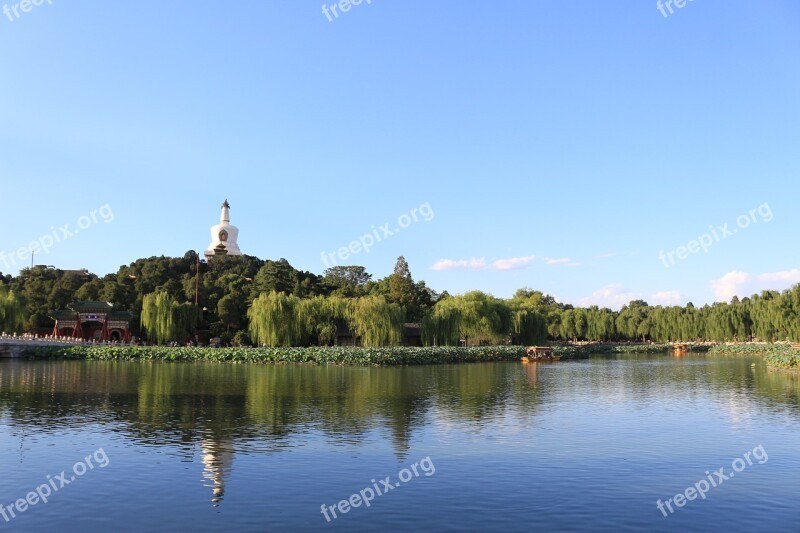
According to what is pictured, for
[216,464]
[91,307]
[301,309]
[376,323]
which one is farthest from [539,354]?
[216,464]

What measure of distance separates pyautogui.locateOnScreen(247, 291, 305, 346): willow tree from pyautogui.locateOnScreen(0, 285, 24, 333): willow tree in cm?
1747

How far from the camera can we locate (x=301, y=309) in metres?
49.0

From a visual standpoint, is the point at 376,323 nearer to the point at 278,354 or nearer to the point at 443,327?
the point at 443,327

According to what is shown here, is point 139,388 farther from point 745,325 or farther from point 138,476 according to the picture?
point 745,325

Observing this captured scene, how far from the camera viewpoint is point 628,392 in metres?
27.1

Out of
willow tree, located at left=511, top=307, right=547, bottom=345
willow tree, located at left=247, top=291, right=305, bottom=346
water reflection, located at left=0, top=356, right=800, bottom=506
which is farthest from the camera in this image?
willow tree, located at left=511, top=307, right=547, bottom=345

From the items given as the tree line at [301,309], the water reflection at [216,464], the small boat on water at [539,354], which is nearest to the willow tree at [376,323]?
the tree line at [301,309]

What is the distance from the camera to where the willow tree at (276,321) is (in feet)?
156

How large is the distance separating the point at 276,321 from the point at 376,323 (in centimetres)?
702

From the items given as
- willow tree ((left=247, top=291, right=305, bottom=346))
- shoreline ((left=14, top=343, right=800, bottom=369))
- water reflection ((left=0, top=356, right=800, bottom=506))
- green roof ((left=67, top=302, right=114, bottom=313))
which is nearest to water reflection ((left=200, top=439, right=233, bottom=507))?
water reflection ((left=0, top=356, right=800, bottom=506))

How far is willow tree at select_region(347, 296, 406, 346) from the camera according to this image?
49031mm

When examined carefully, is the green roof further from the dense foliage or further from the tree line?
the dense foliage

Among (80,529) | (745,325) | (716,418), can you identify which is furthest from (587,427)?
(745,325)

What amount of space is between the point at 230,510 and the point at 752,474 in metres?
9.26
